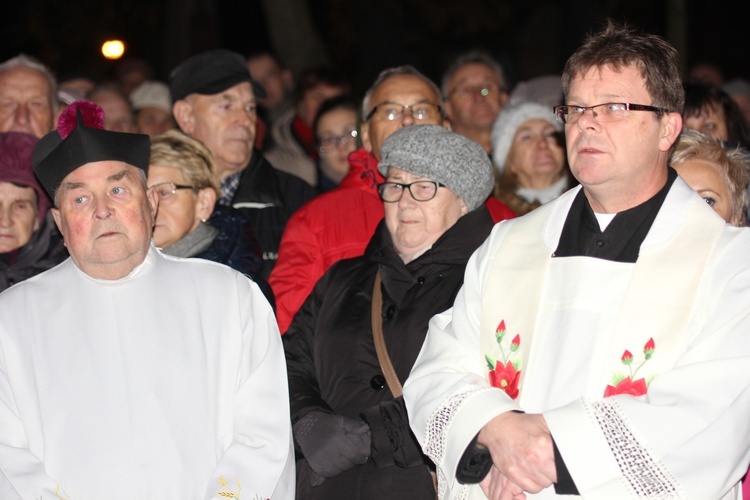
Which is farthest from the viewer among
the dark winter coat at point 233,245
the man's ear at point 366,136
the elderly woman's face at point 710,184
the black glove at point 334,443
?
the man's ear at point 366,136

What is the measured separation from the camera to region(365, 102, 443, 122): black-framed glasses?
642 centimetres

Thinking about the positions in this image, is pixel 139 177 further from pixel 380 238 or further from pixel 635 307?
pixel 635 307

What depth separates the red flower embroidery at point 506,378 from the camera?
415 centimetres

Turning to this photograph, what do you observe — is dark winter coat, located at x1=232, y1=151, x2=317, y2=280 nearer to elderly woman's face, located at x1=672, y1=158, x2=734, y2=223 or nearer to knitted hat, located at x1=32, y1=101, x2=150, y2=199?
knitted hat, located at x1=32, y1=101, x2=150, y2=199

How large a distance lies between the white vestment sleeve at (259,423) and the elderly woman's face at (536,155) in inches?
104

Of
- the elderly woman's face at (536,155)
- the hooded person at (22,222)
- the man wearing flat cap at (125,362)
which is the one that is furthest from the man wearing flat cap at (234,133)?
the man wearing flat cap at (125,362)

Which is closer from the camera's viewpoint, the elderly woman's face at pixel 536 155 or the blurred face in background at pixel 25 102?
the elderly woman's face at pixel 536 155

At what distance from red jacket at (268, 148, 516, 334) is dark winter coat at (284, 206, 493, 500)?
1.34 ft

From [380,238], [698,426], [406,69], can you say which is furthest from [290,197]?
[698,426]

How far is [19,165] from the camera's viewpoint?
6031 millimetres

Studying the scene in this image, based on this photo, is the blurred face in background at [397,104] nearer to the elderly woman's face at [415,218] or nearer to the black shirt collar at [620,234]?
the elderly woman's face at [415,218]

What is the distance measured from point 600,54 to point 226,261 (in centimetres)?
238

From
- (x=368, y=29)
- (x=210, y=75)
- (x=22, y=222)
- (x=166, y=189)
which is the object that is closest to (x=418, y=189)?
(x=166, y=189)

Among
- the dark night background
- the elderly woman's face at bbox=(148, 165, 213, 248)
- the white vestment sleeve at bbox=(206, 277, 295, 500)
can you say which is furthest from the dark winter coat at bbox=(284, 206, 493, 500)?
the dark night background
